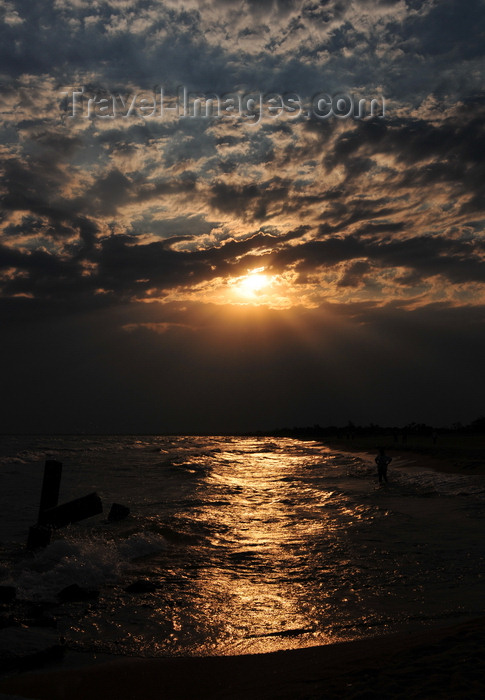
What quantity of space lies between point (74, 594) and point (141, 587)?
40.7 inches

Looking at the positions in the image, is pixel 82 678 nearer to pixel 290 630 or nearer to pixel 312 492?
pixel 290 630

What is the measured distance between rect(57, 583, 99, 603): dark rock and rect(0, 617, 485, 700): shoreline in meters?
2.59

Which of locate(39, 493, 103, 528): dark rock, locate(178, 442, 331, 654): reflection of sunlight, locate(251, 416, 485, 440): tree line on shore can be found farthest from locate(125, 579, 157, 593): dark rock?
locate(251, 416, 485, 440): tree line on shore

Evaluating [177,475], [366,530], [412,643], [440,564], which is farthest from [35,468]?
[412,643]

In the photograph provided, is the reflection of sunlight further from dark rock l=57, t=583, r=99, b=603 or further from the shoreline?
dark rock l=57, t=583, r=99, b=603

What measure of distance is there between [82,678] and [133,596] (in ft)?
9.43

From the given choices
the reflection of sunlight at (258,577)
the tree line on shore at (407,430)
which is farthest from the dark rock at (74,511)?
the tree line on shore at (407,430)

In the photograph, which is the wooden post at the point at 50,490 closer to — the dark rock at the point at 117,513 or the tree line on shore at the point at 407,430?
the dark rock at the point at 117,513

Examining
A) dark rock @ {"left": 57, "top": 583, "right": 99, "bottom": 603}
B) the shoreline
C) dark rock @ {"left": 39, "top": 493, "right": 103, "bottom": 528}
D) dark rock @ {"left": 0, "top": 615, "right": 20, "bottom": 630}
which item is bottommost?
dark rock @ {"left": 57, "top": 583, "right": 99, "bottom": 603}

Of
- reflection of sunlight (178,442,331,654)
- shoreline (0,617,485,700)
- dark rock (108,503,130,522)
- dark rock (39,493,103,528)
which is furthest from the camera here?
dark rock (108,503,130,522)

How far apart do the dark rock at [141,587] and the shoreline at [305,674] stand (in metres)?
2.61

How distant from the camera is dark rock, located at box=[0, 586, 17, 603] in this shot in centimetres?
762

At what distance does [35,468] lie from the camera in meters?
34.8

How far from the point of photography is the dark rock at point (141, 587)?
8312 mm
